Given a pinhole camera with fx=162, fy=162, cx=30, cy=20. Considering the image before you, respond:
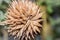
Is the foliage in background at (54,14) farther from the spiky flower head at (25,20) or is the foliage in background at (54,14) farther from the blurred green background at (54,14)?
the spiky flower head at (25,20)

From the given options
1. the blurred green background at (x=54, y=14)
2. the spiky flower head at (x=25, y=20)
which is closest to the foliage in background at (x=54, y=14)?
the blurred green background at (x=54, y=14)

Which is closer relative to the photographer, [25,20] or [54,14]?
[54,14]

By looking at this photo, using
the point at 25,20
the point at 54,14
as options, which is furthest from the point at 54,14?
the point at 25,20

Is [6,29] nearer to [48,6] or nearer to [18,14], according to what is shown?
[18,14]

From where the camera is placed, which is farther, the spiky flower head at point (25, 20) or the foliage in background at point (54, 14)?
the spiky flower head at point (25, 20)

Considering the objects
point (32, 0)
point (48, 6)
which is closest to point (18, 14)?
point (32, 0)

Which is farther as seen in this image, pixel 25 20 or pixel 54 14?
pixel 25 20

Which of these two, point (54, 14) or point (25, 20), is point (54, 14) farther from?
point (25, 20)

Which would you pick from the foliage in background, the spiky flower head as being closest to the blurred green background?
the foliage in background

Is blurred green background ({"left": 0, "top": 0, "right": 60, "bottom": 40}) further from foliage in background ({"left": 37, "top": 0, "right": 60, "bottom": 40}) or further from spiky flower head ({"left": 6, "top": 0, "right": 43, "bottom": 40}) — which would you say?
spiky flower head ({"left": 6, "top": 0, "right": 43, "bottom": 40})
